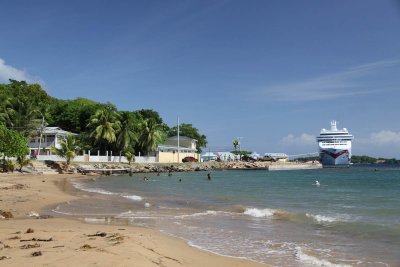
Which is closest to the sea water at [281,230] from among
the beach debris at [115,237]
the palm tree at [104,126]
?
the beach debris at [115,237]

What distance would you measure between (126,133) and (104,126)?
13.5 ft

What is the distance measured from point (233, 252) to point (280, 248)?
1.34 meters

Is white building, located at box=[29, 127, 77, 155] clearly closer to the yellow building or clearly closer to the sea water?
the yellow building

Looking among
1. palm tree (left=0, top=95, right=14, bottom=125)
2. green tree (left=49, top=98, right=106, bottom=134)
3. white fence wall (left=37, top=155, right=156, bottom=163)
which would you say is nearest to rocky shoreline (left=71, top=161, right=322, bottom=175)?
white fence wall (left=37, top=155, right=156, bottom=163)

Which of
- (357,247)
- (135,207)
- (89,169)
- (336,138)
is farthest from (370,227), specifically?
(336,138)

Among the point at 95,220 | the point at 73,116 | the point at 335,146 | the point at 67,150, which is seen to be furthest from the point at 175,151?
the point at 95,220

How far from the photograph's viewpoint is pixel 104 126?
199 ft

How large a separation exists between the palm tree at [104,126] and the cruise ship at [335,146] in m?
75.9

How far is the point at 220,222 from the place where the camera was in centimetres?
1397

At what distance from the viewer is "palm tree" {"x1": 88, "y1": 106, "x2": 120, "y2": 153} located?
198 feet

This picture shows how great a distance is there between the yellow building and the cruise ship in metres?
46.3

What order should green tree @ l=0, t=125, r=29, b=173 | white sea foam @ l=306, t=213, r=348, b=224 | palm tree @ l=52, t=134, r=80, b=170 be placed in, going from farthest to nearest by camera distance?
palm tree @ l=52, t=134, r=80, b=170 < green tree @ l=0, t=125, r=29, b=173 < white sea foam @ l=306, t=213, r=348, b=224

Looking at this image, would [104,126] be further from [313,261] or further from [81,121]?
[313,261]

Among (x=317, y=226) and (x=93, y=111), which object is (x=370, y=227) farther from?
(x=93, y=111)
